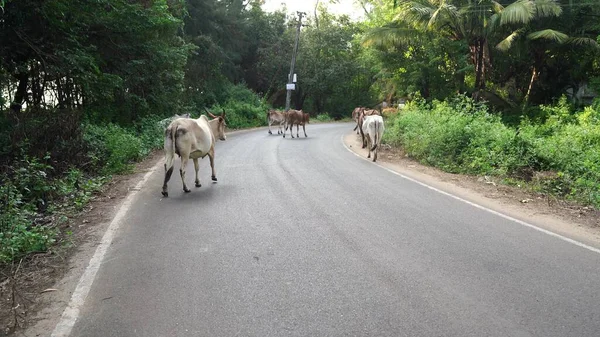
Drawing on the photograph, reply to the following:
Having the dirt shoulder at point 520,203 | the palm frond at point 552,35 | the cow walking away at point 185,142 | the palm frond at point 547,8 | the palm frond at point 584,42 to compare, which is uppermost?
the palm frond at point 547,8

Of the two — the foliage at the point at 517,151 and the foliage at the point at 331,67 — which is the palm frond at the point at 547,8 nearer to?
the foliage at the point at 517,151

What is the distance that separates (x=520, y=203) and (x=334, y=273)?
196 inches

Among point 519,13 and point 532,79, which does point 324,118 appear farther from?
point 519,13

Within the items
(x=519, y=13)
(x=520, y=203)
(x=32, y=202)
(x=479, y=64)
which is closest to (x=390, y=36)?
(x=479, y=64)

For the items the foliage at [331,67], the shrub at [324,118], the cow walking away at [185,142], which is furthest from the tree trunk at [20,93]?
the foliage at [331,67]

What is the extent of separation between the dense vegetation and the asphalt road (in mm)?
1686

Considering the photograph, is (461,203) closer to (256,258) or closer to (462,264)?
(462,264)

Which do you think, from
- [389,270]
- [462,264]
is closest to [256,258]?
[389,270]

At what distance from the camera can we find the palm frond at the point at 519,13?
18.5 m

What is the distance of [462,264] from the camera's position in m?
4.80

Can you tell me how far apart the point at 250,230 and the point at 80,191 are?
3.93 meters

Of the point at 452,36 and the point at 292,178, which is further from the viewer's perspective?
the point at 452,36

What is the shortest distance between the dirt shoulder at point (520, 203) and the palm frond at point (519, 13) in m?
10.6

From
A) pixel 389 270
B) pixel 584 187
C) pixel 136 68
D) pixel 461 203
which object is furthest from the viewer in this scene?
pixel 136 68
